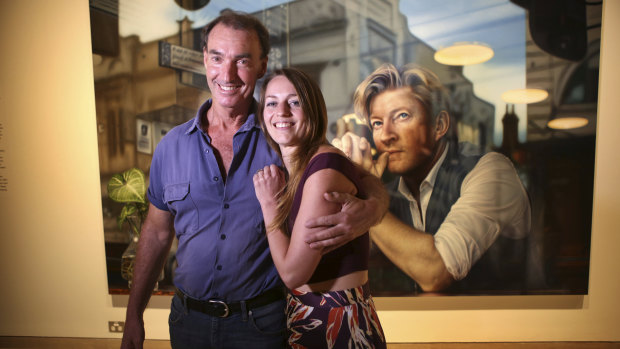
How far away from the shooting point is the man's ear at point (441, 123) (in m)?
2.71

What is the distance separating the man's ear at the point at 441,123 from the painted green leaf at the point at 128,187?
2.19 m

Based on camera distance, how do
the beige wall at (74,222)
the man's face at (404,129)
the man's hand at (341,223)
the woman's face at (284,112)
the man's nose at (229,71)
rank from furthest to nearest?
the beige wall at (74,222) < the man's face at (404,129) < the man's nose at (229,71) < the woman's face at (284,112) < the man's hand at (341,223)

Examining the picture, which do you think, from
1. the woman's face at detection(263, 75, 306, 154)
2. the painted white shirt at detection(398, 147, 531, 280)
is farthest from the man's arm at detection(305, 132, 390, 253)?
the painted white shirt at detection(398, 147, 531, 280)

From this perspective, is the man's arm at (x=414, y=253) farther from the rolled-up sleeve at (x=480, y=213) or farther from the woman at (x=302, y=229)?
the woman at (x=302, y=229)

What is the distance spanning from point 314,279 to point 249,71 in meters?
0.87

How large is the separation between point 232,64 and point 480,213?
2.10 m

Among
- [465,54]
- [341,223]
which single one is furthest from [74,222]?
[465,54]

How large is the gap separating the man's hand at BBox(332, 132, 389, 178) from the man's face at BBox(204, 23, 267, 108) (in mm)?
1303

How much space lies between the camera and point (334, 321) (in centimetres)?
138

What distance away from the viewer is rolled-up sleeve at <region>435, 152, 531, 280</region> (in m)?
2.74

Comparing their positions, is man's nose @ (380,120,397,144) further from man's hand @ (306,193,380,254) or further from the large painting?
man's hand @ (306,193,380,254)

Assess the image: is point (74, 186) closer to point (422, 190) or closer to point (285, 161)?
point (285, 161)

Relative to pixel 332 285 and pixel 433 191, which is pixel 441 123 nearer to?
pixel 433 191

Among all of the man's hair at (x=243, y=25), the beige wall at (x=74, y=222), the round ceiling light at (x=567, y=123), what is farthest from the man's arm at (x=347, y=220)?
the round ceiling light at (x=567, y=123)
